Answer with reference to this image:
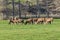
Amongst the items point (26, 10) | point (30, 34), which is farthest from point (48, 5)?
point (30, 34)

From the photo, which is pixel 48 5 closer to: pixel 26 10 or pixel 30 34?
pixel 26 10

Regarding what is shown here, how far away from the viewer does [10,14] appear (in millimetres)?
45594

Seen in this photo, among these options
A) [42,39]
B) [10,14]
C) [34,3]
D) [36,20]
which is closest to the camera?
[42,39]

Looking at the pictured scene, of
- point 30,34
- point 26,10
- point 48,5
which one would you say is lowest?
point 30,34

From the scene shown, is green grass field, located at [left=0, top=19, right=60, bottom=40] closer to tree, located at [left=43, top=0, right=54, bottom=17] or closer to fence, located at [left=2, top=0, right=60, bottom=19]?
fence, located at [left=2, top=0, right=60, bottom=19]

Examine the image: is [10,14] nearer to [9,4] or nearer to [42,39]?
[9,4]

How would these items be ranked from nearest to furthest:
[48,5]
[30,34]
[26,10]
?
[30,34], [26,10], [48,5]

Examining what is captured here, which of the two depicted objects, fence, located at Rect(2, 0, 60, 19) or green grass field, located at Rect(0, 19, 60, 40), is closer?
green grass field, located at Rect(0, 19, 60, 40)

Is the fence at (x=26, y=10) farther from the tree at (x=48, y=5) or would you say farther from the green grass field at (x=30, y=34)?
the green grass field at (x=30, y=34)

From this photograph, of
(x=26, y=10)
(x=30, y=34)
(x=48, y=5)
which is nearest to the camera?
(x=30, y=34)

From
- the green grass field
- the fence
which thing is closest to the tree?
the fence

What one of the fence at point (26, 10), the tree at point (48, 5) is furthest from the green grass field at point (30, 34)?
the tree at point (48, 5)

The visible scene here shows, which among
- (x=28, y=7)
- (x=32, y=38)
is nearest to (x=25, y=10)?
(x=28, y=7)

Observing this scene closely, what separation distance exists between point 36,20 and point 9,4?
17.8 metres
